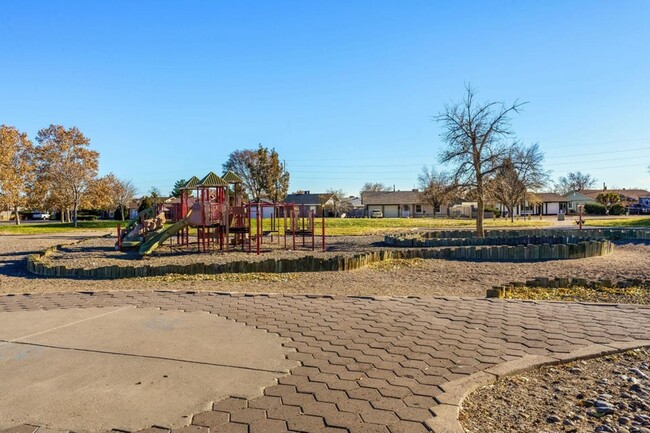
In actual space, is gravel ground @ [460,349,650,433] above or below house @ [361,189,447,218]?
below

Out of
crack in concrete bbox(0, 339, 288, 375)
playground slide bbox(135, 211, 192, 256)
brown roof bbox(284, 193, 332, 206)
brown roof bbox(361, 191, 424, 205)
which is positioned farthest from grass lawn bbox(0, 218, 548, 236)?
brown roof bbox(284, 193, 332, 206)

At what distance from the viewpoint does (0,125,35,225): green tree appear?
36.8m

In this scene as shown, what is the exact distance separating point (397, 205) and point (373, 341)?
8209cm

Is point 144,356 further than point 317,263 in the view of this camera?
No

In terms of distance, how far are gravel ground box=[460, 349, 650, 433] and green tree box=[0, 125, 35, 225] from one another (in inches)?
1655

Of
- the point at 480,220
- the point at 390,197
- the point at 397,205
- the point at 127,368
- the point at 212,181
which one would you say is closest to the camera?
the point at 127,368

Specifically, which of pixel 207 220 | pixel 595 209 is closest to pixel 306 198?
pixel 595 209

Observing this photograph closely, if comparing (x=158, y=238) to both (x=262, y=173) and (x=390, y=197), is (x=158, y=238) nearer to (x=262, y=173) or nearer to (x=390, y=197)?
(x=262, y=173)

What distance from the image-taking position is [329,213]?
8381 cm

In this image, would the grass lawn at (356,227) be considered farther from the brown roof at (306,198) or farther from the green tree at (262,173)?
the brown roof at (306,198)

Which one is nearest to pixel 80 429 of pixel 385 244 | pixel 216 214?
pixel 216 214

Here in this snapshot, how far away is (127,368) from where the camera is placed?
4.39 m

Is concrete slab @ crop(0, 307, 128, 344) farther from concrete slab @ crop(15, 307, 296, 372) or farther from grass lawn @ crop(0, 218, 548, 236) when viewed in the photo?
grass lawn @ crop(0, 218, 548, 236)

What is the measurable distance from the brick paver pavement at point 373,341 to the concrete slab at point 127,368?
0.23 meters
